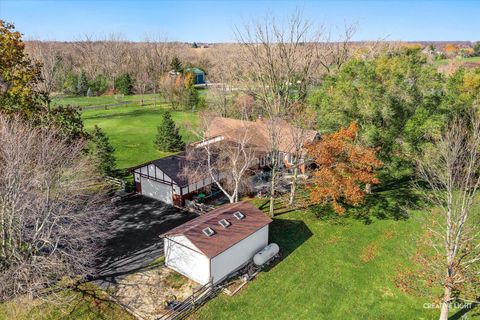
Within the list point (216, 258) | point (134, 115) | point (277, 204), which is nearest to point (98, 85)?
point (134, 115)

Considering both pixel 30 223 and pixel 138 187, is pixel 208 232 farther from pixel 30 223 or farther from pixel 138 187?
pixel 138 187

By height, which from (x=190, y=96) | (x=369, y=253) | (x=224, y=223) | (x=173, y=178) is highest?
(x=190, y=96)

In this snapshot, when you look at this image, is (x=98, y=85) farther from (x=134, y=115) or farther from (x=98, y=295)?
(x=98, y=295)

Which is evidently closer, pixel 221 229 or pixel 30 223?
pixel 30 223

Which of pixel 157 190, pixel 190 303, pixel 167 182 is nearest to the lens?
pixel 190 303

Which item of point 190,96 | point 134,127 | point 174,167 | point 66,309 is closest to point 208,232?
point 66,309

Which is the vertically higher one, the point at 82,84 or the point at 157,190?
the point at 82,84

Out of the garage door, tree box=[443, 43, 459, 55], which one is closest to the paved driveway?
the garage door
